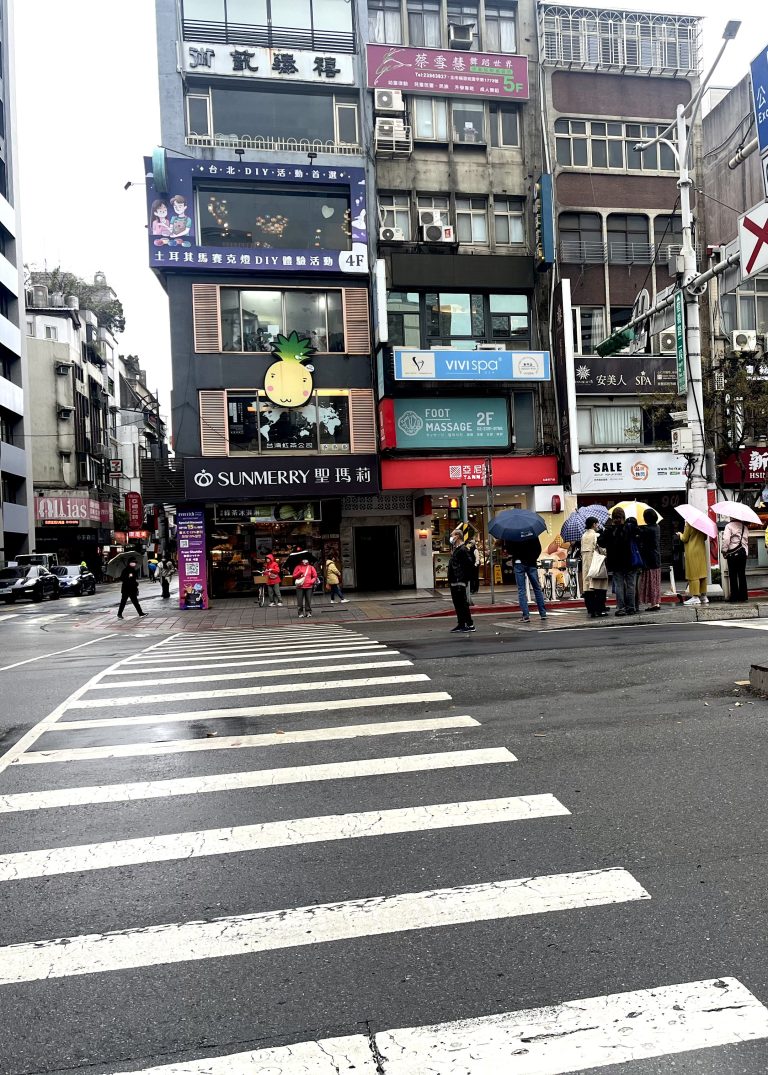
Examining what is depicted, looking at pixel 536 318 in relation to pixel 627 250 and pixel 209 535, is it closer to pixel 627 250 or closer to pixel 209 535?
pixel 627 250

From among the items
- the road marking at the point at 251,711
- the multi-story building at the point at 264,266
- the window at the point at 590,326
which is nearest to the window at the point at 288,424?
the multi-story building at the point at 264,266

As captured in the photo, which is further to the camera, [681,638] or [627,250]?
[627,250]

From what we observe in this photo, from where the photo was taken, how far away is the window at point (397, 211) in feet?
95.9

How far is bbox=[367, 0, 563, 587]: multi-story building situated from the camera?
28406 mm

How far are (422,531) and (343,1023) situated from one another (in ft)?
88.7

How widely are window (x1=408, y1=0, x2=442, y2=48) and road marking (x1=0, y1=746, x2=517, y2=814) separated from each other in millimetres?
30802

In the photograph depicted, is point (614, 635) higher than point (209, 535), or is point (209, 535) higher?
point (209, 535)

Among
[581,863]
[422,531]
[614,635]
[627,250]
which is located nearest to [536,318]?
[627,250]

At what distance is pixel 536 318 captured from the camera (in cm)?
2964

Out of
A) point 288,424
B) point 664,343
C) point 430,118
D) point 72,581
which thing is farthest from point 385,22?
point 72,581

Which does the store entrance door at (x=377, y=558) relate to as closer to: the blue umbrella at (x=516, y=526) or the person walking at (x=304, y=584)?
the person walking at (x=304, y=584)

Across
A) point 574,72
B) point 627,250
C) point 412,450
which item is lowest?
point 412,450

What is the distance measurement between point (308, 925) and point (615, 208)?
31.4 meters

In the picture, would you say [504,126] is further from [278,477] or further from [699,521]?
[699,521]
